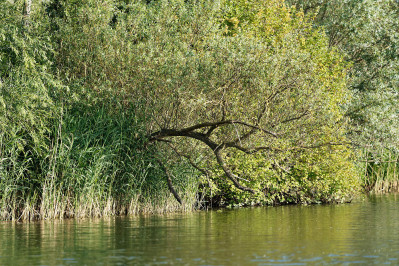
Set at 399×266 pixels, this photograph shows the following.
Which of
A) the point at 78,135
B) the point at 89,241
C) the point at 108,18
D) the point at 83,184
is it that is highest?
the point at 108,18

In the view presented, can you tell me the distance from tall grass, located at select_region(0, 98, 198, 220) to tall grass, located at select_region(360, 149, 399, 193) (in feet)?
44.3

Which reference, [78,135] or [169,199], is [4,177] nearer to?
[78,135]

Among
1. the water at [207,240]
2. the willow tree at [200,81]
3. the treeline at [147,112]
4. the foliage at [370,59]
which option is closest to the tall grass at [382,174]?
the foliage at [370,59]

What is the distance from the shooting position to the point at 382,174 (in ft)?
115

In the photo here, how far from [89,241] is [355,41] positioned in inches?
933

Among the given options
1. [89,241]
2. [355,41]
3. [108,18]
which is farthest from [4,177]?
[355,41]

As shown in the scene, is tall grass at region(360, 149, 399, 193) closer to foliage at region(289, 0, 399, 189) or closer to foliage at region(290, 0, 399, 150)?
foliage at region(289, 0, 399, 189)

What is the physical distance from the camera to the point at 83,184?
68.5 ft

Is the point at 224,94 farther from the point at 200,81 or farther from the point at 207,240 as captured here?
the point at 207,240

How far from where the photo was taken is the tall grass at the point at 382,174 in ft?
113

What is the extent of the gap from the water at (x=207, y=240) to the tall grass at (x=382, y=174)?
12881mm

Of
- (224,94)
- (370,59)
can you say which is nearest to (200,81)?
(224,94)

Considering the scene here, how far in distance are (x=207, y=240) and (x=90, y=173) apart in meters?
7.21

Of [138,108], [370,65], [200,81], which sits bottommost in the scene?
[138,108]
